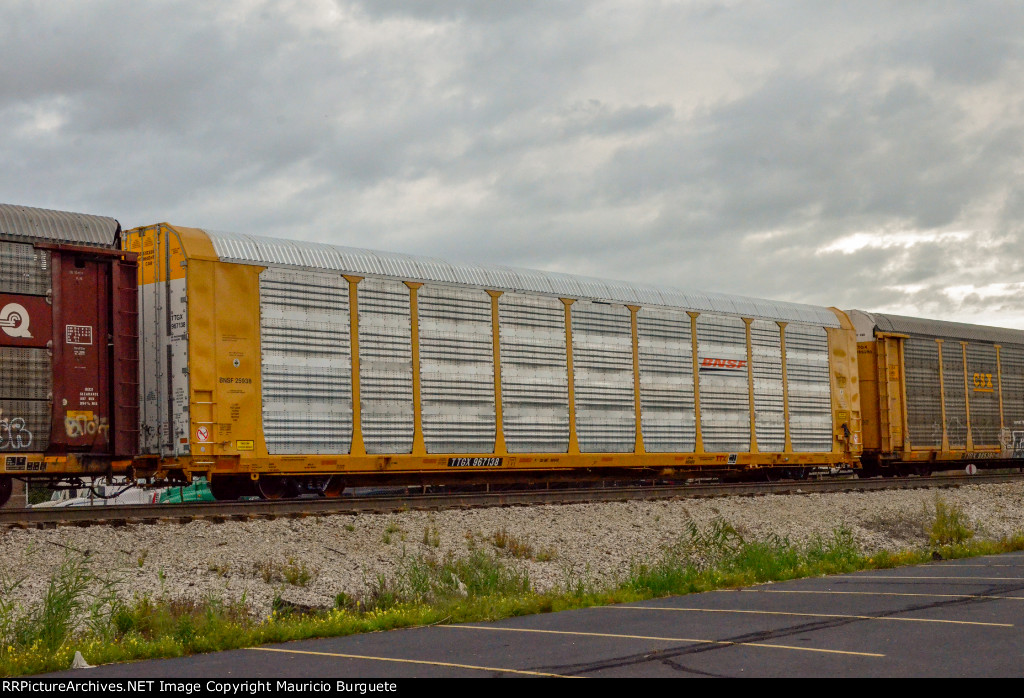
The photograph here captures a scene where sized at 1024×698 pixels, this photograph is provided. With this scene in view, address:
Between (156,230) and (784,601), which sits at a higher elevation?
(156,230)

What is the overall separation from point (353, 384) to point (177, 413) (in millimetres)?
3000

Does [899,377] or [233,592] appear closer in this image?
[233,592]

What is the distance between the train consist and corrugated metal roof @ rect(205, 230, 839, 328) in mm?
54

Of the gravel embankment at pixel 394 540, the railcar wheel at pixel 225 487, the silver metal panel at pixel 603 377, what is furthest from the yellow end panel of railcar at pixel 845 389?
the railcar wheel at pixel 225 487

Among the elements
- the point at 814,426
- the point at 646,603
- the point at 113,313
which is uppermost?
the point at 113,313

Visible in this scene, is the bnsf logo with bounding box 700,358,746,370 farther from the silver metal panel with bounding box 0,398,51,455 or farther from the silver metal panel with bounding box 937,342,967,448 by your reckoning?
the silver metal panel with bounding box 0,398,51,455

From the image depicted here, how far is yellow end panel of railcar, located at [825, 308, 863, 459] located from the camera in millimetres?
26531

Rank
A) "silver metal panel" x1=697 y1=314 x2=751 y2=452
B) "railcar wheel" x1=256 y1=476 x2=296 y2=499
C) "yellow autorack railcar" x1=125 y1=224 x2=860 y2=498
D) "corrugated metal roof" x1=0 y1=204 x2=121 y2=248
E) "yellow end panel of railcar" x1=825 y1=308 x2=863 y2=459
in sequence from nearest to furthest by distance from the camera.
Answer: "corrugated metal roof" x1=0 y1=204 x2=121 y2=248 → "yellow autorack railcar" x1=125 y1=224 x2=860 y2=498 → "railcar wheel" x1=256 y1=476 x2=296 y2=499 → "silver metal panel" x1=697 y1=314 x2=751 y2=452 → "yellow end panel of railcar" x1=825 y1=308 x2=863 y2=459

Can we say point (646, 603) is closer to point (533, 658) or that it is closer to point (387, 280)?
point (533, 658)

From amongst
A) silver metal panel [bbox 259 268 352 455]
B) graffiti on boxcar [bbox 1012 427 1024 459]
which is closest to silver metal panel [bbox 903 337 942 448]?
graffiti on boxcar [bbox 1012 427 1024 459]

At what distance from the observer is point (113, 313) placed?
1566cm

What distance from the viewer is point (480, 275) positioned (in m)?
19.9
